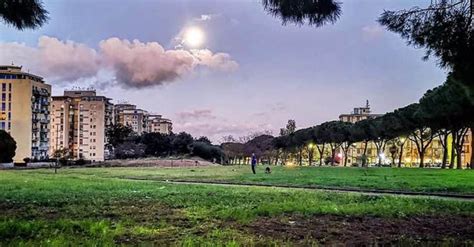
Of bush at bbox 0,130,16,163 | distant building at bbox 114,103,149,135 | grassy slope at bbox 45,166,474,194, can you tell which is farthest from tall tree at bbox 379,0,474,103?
distant building at bbox 114,103,149,135

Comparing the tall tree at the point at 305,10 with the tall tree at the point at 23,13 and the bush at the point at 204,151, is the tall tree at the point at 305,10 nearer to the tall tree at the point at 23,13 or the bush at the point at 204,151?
the tall tree at the point at 23,13

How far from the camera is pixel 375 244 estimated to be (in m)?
6.07

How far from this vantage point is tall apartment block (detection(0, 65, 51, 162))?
376 feet

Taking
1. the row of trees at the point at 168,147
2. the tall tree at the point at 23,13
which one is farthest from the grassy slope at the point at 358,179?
the row of trees at the point at 168,147

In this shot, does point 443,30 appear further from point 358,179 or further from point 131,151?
point 131,151

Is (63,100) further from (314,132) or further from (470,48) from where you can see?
(470,48)

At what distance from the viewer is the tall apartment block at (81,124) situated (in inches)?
5458

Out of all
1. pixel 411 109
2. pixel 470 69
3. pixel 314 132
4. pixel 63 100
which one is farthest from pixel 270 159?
pixel 470 69

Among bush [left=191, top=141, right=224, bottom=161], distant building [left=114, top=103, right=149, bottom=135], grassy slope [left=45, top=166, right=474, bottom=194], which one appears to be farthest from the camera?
distant building [left=114, top=103, right=149, bottom=135]

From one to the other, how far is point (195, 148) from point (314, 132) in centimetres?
2147

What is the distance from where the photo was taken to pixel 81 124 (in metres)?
141

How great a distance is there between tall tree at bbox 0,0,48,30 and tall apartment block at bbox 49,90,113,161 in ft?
426

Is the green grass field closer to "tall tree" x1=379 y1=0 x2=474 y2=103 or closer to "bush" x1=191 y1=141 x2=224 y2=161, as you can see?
"tall tree" x1=379 y1=0 x2=474 y2=103

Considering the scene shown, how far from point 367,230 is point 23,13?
23.5 ft
